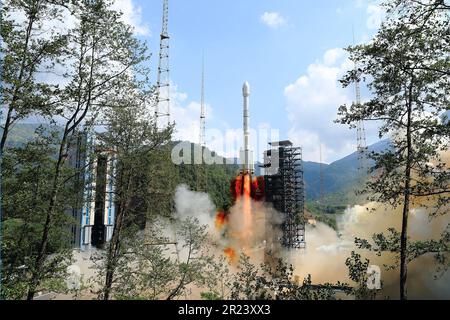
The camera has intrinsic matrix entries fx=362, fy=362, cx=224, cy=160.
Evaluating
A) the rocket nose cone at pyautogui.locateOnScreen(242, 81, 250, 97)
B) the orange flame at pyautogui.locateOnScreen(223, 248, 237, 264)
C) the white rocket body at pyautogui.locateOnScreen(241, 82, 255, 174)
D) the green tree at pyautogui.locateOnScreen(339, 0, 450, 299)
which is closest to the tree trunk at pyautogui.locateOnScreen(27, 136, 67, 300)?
the green tree at pyautogui.locateOnScreen(339, 0, 450, 299)

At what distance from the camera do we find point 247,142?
206ft

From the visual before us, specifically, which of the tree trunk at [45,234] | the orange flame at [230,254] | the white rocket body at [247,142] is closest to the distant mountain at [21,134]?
the tree trunk at [45,234]

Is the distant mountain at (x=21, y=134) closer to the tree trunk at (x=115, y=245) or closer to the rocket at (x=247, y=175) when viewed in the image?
the tree trunk at (x=115, y=245)

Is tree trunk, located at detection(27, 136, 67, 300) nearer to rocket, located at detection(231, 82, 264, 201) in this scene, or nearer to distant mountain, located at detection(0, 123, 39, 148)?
distant mountain, located at detection(0, 123, 39, 148)

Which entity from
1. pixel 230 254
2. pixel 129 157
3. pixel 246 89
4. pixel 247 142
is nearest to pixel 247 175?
pixel 247 142

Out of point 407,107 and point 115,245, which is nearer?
point 407,107

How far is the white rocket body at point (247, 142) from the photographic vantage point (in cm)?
5966

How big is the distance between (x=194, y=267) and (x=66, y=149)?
31.0 feet

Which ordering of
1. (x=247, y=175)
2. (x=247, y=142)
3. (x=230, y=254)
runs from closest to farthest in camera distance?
(x=230, y=254) → (x=247, y=175) → (x=247, y=142)

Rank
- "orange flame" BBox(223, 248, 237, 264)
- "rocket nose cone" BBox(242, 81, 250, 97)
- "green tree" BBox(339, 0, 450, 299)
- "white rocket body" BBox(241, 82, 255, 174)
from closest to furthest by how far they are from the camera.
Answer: "green tree" BBox(339, 0, 450, 299), "orange flame" BBox(223, 248, 237, 264), "white rocket body" BBox(241, 82, 255, 174), "rocket nose cone" BBox(242, 81, 250, 97)

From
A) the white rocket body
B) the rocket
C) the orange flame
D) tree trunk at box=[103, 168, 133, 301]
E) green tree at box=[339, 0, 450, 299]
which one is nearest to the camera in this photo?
green tree at box=[339, 0, 450, 299]

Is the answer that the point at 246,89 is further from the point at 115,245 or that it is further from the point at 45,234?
the point at 45,234

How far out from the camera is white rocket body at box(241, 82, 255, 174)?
196 feet
